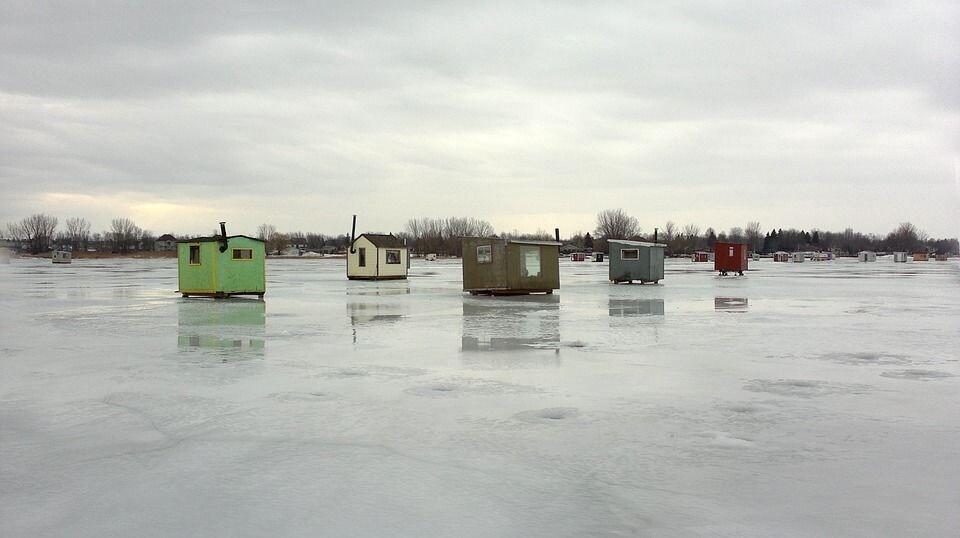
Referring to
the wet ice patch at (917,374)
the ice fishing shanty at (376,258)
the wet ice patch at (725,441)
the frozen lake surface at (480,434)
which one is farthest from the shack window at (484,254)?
the wet ice patch at (725,441)

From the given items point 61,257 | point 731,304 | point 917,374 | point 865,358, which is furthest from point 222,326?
point 61,257

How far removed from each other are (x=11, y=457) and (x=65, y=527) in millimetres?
2053

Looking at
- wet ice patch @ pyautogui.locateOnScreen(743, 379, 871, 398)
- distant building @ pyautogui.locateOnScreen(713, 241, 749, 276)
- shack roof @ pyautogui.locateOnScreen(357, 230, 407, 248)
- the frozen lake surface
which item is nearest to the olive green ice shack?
the frozen lake surface

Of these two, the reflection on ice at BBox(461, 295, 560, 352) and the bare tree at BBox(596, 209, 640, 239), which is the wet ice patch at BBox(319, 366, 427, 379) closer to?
the reflection on ice at BBox(461, 295, 560, 352)

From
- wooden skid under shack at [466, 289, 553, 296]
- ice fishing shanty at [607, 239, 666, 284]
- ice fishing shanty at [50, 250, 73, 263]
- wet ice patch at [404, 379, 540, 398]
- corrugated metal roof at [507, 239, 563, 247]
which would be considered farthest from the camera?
ice fishing shanty at [50, 250, 73, 263]

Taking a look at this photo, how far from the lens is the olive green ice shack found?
99.6ft

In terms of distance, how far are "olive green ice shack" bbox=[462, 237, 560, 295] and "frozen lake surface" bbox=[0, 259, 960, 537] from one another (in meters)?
14.9

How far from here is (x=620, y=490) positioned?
5.38 m

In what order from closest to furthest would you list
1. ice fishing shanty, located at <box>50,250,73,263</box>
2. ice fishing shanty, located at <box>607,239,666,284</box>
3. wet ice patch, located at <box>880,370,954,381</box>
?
wet ice patch, located at <box>880,370,954,381</box> < ice fishing shanty, located at <box>607,239,666,284</box> < ice fishing shanty, located at <box>50,250,73,263</box>

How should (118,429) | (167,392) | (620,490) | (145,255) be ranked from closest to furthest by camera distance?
(620,490)
(118,429)
(167,392)
(145,255)

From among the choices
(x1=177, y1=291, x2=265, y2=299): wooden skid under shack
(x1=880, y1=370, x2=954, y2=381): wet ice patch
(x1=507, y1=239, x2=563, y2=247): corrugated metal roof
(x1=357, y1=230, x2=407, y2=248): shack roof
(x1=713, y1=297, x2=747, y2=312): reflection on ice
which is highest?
(x1=357, y1=230, x2=407, y2=248): shack roof

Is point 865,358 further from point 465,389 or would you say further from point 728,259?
point 728,259

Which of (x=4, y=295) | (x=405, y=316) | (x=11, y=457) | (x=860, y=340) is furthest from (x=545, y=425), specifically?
(x=4, y=295)

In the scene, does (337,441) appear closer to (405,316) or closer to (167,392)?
(167,392)
